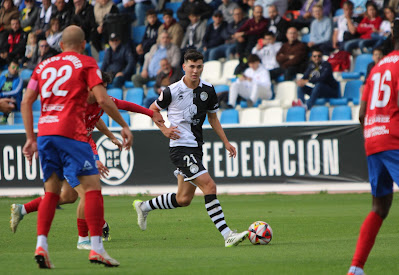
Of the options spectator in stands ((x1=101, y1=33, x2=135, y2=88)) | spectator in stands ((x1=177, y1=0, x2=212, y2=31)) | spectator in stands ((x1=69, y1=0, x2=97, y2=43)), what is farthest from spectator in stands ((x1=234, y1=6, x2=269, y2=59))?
spectator in stands ((x1=69, y1=0, x2=97, y2=43))

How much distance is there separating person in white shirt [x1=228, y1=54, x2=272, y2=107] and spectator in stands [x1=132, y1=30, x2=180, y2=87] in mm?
2050

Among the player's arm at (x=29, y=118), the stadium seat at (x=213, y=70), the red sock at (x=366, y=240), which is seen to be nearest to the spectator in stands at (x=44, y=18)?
the stadium seat at (x=213, y=70)

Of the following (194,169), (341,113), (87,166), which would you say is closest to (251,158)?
(341,113)

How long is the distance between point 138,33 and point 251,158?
27.6ft

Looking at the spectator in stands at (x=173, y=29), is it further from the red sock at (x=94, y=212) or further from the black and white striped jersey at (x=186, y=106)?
the red sock at (x=94, y=212)

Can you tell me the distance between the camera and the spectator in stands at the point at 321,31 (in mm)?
20516

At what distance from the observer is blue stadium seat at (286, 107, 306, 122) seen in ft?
61.8

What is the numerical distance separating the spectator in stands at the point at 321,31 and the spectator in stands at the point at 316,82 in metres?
0.91

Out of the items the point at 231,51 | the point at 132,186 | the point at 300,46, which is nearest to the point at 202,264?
the point at 132,186

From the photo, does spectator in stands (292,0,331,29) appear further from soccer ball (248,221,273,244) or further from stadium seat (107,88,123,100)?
soccer ball (248,221,273,244)

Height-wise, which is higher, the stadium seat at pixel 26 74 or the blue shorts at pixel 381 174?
the stadium seat at pixel 26 74

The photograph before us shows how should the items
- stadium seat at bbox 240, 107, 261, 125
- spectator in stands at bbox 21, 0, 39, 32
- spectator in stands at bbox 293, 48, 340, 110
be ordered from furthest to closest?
spectator in stands at bbox 21, 0, 39, 32
stadium seat at bbox 240, 107, 261, 125
spectator in stands at bbox 293, 48, 340, 110

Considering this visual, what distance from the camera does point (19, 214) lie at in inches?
383

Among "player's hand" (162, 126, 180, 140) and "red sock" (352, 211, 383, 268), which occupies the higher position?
"player's hand" (162, 126, 180, 140)
